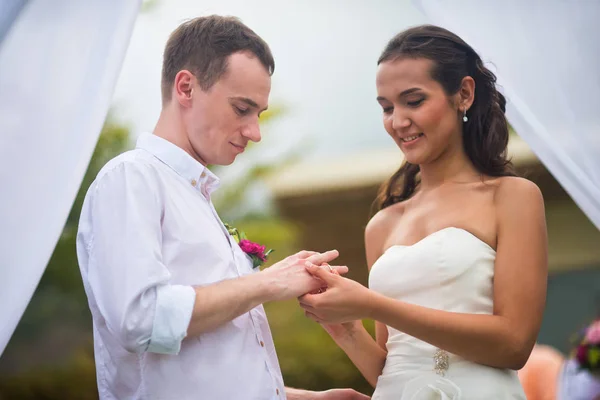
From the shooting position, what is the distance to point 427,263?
1921mm

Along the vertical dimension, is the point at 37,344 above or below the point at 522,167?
below

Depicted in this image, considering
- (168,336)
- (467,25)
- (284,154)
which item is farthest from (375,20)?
(168,336)

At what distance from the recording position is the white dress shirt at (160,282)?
1.39 metres

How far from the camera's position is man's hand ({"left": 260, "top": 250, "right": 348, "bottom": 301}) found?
1.56 meters

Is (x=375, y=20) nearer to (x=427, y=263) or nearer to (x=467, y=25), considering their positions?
(x=467, y=25)

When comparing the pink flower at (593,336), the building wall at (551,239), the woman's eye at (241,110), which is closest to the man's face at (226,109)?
the woman's eye at (241,110)

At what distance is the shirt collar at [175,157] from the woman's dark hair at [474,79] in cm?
70

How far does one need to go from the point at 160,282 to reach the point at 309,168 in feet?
18.4

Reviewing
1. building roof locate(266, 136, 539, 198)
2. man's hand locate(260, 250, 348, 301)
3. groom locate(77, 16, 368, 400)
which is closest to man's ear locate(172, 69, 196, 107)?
groom locate(77, 16, 368, 400)

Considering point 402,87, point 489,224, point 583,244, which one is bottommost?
point 583,244

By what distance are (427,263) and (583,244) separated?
550cm

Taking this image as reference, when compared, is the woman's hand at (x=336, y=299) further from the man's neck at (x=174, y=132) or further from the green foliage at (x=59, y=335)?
the green foliage at (x=59, y=335)

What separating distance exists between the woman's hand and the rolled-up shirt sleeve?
Result: 36cm

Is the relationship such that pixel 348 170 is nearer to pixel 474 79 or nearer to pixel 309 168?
pixel 309 168
